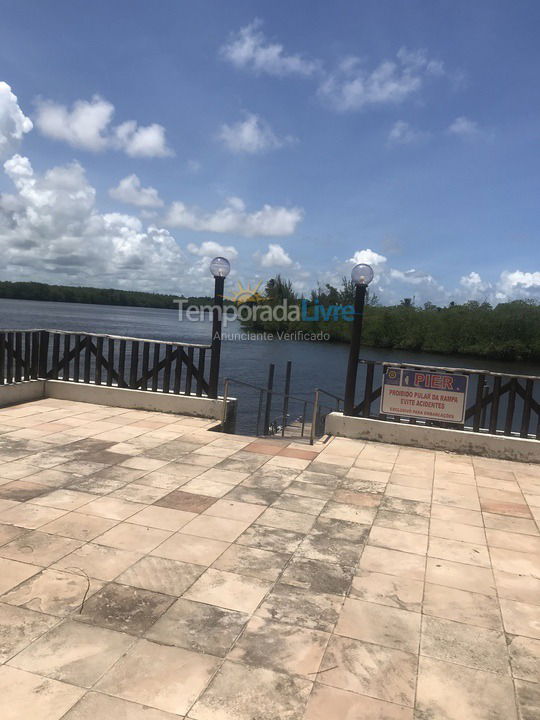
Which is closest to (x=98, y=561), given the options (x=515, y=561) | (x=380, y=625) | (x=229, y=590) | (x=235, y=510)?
(x=229, y=590)

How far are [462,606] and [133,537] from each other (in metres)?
2.26

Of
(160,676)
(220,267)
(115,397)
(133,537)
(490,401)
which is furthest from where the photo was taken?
(115,397)

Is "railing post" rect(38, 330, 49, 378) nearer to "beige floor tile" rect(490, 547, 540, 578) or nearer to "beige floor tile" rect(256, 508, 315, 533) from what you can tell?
"beige floor tile" rect(256, 508, 315, 533)

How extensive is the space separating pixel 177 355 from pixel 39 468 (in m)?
3.61

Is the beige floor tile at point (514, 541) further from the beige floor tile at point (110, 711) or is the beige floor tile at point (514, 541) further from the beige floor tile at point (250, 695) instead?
the beige floor tile at point (110, 711)

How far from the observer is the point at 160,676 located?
247 centimetres

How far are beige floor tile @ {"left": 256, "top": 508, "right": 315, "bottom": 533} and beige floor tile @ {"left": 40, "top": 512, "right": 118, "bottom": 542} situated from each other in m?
1.20

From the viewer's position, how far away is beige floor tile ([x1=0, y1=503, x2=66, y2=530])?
401 centimetres

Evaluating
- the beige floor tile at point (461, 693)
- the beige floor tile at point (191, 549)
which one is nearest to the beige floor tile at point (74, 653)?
the beige floor tile at point (191, 549)

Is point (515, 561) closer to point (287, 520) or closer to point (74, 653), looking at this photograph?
point (287, 520)

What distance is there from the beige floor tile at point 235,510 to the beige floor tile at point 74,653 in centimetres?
174

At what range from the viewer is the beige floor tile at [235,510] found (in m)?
4.45

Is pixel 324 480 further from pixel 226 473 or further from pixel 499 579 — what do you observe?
pixel 499 579

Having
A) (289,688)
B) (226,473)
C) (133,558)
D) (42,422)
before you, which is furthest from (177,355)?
(289,688)
